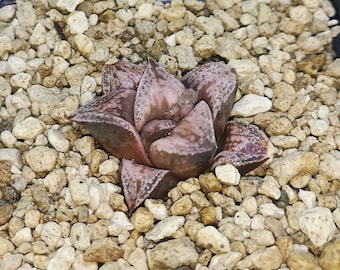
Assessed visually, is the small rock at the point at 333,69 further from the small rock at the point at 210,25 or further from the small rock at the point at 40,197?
the small rock at the point at 40,197

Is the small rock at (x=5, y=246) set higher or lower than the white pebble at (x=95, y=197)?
lower

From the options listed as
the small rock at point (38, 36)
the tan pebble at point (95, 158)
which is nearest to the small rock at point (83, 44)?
the small rock at point (38, 36)

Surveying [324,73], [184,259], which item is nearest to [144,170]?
[184,259]

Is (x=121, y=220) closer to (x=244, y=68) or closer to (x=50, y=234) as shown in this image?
(x=50, y=234)

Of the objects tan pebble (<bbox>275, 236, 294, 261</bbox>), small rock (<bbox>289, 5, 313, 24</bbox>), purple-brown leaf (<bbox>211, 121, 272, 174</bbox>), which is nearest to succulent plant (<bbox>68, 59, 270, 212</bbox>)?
purple-brown leaf (<bbox>211, 121, 272, 174</bbox>)

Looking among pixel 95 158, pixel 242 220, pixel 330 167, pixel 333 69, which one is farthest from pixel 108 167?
pixel 333 69

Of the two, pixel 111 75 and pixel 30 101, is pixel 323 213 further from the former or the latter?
pixel 30 101

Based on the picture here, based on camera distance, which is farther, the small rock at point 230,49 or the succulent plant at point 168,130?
the small rock at point 230,49
